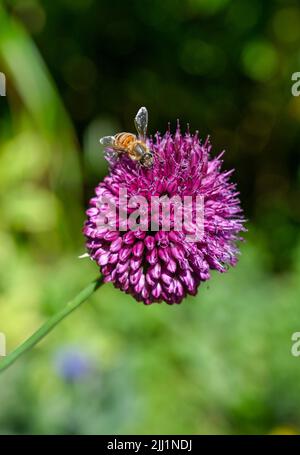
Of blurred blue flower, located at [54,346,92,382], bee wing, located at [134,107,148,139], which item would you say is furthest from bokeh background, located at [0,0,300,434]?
bee wing, located at [134,107,148,139]

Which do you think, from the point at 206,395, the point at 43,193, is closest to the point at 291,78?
the point at 43,193

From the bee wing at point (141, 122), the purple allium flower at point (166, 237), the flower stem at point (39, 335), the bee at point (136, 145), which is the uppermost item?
the bee wing at point (141, 122)

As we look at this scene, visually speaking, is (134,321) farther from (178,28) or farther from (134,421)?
(178,28)

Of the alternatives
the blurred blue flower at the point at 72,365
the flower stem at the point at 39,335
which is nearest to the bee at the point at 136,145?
the flower stem at the point at 39,335

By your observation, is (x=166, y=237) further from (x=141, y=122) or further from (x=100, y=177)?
(x=100, y=177)

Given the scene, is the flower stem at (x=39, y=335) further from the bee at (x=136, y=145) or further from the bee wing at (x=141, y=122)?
the bee wing at (x=141, y=122)

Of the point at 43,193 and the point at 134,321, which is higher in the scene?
the point at 43,193
